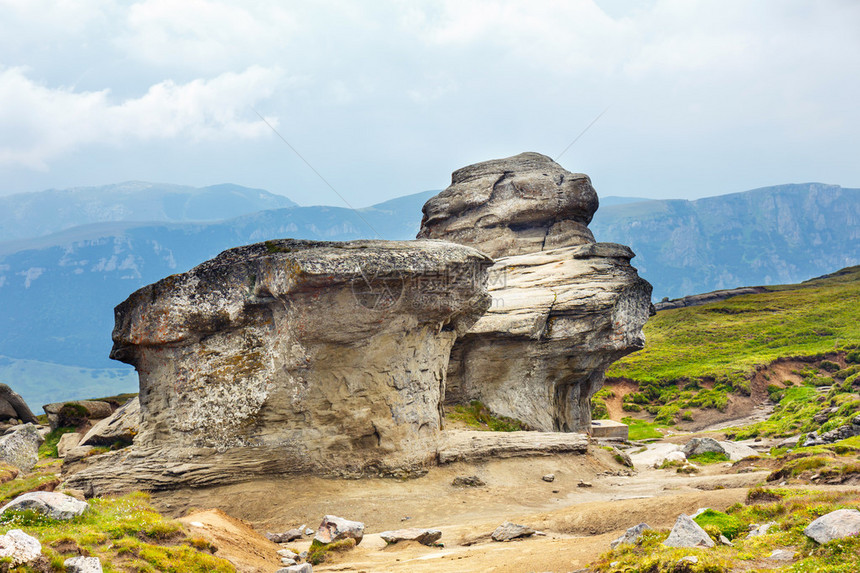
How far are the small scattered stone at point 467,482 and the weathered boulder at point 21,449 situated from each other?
16242mm

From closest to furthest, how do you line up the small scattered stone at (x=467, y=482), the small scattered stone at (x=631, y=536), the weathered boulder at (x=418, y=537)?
the small scattered stone at (x=631, y=536), the weathered boulder at (x=418, y=537), the small scattered stone at (x=467, y=482)

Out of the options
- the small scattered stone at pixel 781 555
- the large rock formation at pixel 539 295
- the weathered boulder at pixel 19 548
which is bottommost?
the small scattered stone at pixel 781 555

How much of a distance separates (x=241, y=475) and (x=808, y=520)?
16041 millimetres

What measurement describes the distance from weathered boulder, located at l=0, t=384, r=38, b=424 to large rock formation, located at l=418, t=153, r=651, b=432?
1019 inches

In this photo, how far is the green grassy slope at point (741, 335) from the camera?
6419 cm

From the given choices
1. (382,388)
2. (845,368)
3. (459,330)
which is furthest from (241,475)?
(845,368)

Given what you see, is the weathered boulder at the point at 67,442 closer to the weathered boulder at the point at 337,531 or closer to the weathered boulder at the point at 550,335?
the weathered boulder at the point at 550,335

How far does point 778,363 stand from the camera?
61.6m

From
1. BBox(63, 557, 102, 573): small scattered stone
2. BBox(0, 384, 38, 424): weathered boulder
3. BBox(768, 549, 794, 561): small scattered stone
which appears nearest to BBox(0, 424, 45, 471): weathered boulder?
BBox(0, 384, 38, 424): weathered boulder

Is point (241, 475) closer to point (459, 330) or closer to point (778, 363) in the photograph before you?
point (459, 330)

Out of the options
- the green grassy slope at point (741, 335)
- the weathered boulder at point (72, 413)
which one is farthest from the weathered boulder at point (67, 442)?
the green grassy slope at point (741, 335)

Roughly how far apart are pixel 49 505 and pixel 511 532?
9.47 metres

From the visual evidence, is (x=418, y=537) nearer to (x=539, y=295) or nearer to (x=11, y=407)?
(x=539, y=295)

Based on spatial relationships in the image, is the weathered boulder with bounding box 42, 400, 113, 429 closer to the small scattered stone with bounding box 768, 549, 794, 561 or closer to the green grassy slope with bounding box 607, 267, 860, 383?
the small scattered stone with bounding box 768, 549, 794, 561
